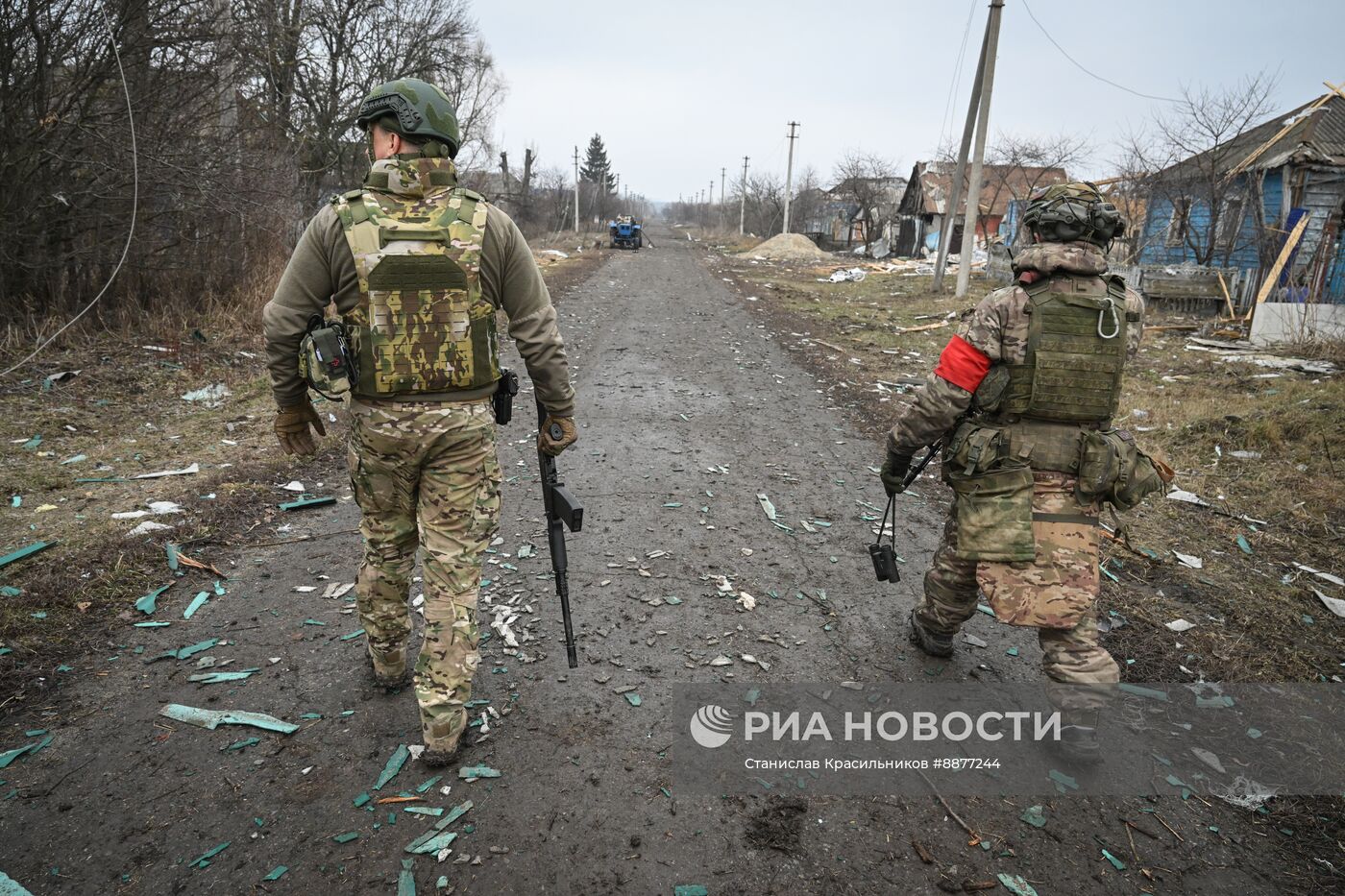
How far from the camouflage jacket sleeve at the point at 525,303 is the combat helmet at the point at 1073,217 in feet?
5.99

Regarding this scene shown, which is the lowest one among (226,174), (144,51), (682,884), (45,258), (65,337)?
(682,884)

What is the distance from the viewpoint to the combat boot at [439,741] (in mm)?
2477

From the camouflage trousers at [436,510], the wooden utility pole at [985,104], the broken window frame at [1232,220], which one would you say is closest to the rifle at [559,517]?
the camouflage trousers at [436,510]

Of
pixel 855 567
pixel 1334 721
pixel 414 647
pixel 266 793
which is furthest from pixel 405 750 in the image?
pixel 1334 721

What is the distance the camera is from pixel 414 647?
10.4 ft

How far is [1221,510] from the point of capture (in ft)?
16.6

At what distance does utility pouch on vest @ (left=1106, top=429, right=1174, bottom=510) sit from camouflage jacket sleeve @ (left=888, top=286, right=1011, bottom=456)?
0.58 metres

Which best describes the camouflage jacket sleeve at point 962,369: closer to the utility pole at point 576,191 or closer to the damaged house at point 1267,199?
the damaged house at point 1267,199

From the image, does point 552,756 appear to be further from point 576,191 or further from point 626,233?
point 576,191

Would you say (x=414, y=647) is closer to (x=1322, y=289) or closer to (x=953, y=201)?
(x=1322, y=289)

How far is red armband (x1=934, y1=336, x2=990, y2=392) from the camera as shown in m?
2.71

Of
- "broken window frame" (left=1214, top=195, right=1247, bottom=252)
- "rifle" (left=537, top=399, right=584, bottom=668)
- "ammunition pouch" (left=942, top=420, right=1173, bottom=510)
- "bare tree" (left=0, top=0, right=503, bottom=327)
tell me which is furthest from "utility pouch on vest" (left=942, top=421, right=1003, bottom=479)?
"broken window frame" (left=1214, top=195, right=1247, bottom=252)

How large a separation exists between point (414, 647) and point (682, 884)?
1.64 m

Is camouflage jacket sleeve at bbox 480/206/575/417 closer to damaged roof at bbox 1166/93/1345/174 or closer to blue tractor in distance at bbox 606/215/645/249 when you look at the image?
damaged roof at bbox 1166/93/1345/174
